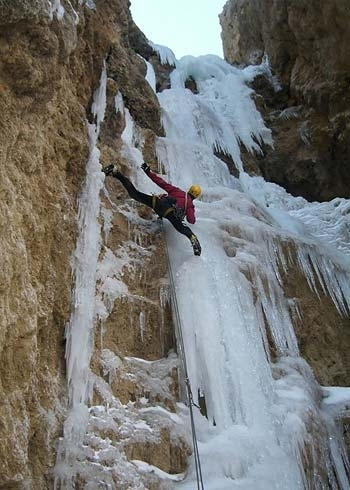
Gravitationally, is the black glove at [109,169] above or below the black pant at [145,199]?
above

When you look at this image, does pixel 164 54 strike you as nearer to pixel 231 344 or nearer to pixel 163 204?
pixel 163 204

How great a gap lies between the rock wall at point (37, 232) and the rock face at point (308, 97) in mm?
6829

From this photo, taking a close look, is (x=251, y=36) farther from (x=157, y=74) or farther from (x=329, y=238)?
(x=329, y=238)

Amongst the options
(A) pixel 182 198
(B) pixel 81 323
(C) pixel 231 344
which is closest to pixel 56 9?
(B) pixel 81 323

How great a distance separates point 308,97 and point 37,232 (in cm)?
903

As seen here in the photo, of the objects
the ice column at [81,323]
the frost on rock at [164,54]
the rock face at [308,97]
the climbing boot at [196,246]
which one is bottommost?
the ice column at [81,323]

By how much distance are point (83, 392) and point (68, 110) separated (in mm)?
2312

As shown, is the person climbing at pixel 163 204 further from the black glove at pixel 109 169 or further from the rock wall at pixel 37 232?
the rock wall at pixel 37 232

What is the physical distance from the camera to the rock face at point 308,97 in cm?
1024

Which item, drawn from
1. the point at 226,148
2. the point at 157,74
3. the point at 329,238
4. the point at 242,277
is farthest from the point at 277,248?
the point at 157,74

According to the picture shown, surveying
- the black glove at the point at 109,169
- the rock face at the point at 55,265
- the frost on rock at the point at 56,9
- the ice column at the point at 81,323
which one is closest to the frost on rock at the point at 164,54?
the rock face at the point at 55,265

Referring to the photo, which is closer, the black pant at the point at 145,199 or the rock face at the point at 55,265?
the rock face at the point at 55,265

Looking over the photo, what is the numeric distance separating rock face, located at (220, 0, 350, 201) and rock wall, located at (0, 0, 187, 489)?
683cm

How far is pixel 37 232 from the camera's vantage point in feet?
11.5
